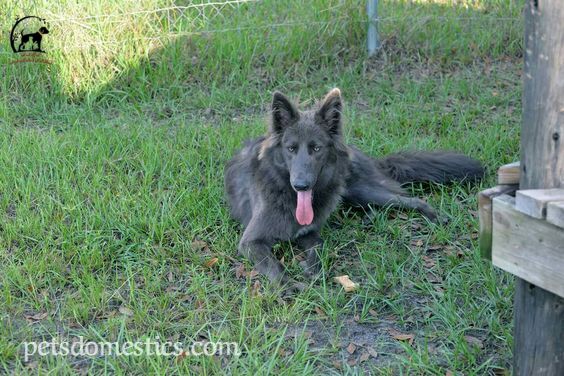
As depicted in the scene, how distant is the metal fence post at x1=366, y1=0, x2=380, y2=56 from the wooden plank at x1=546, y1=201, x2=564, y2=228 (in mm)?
5399

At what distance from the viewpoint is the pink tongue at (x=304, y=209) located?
192 inches

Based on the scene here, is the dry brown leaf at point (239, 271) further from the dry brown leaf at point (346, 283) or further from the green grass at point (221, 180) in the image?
the dry brown leaf at point (346, 283)

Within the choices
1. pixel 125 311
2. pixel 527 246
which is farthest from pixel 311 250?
pixel 527 246

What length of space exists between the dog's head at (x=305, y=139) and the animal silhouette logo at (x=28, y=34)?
3.34 metres

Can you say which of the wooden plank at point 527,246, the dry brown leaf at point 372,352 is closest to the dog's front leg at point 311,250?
the dry brown leaf at point 372,352

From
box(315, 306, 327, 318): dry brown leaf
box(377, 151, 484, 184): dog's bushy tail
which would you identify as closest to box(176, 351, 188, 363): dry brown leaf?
box(315, 306, 327, 318): dry brown leaf

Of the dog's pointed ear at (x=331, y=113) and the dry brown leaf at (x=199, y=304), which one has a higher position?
the dog's pointed ear at (x=331, y=113)

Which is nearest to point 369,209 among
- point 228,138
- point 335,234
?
Result: point 335,234

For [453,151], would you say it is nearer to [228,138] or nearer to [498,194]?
Answer: [228,138]

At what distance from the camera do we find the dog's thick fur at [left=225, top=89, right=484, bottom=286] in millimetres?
4883

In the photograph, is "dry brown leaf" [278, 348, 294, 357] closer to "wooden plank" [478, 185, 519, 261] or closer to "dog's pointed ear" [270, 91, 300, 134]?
"wooden plank" [478, 185, 519, 261]

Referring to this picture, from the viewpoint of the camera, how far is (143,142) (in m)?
6.26

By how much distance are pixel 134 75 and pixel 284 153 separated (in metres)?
2.96

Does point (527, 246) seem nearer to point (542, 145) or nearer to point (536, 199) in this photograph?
point (536, 199)
